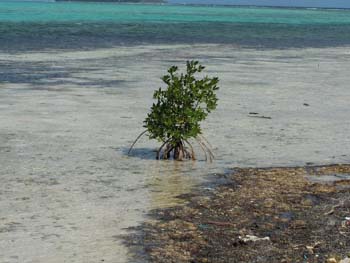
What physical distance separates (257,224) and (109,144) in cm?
422

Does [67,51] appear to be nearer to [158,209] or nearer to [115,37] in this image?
→ [115,37]

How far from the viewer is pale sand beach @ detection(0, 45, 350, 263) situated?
7330 mm

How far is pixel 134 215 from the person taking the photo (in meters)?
7.78

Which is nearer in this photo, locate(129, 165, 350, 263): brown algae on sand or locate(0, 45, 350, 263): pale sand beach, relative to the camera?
locate(129, 165, 350, 263): brown algae on sand

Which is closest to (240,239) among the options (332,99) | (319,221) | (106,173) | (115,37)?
Answer: (319,221)

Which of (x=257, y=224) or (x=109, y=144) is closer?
(x=257, y=224)

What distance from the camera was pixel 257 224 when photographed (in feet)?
24.4

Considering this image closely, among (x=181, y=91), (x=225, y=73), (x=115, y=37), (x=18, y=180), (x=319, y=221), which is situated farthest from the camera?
(x=115, y=37)

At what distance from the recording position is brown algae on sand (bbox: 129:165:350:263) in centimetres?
659

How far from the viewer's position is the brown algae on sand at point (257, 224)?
6.59 m

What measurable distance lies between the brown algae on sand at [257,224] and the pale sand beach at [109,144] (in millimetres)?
345

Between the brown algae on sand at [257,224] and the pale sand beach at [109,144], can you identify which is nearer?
the brown algae on sand at [257,224]

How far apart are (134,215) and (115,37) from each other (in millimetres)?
35163

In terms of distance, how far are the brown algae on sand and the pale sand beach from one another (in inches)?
13.6
